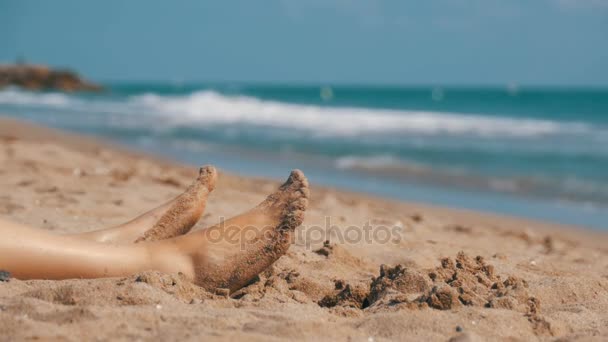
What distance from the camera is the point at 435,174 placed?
9484 millimetres

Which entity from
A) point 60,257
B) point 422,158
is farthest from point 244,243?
point 422,158

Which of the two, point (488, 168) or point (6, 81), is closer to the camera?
point (488, 168)

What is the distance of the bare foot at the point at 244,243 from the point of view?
2.82 meters

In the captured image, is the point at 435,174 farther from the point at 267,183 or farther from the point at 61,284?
the point at 61,284

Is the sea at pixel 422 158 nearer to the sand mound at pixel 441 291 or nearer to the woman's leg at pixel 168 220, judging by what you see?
the sand mound at pixel 441 291

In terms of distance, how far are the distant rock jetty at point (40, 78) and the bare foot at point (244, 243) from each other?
4547cm

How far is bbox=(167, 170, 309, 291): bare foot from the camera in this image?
282cm

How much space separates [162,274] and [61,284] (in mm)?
374

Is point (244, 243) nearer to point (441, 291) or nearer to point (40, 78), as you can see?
point (441, 291)

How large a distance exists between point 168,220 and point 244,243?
1.58 feet

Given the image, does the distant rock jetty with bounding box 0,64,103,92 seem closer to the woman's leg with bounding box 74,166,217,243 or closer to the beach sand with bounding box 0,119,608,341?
the beach sand with bounding box 0,119,608,341

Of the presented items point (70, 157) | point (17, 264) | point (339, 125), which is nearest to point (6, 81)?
point (339, 125)

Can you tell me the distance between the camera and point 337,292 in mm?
2938

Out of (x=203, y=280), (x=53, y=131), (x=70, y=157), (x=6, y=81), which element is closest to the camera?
(x=203, y=280)
